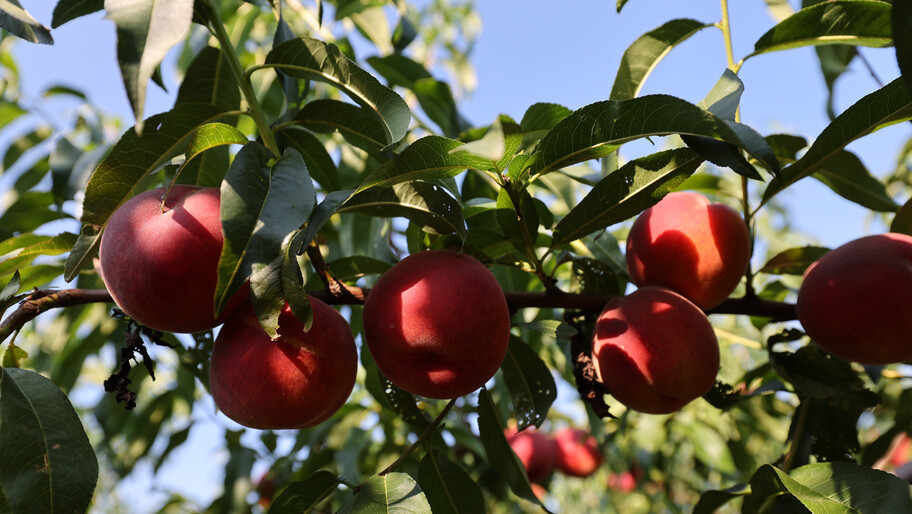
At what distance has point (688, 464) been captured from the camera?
4672 millimetres

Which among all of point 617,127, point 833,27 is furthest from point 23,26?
point 833,27

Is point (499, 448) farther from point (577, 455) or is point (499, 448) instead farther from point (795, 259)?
point (577, 455)

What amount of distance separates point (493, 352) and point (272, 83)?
148cm

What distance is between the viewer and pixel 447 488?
145cm

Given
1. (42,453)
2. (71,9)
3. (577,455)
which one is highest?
(71,9)

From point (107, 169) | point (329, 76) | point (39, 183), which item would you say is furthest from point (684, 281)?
point (39, 183)

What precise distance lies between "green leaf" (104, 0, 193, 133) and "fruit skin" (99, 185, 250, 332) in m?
0.30

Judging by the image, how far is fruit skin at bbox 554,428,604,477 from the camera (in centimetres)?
383

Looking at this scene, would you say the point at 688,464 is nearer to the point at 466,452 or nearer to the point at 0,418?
the point at 466,452

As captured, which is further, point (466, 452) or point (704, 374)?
point (466, 452)

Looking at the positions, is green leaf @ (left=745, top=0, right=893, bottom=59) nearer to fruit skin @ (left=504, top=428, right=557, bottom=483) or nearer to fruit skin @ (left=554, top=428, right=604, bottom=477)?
fruit skin @ (left=504, top=428, right=557, bottom=483)

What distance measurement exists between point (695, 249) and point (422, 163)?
671 mm

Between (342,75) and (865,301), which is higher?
(342,75)

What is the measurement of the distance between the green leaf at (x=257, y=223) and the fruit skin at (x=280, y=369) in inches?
7.3
